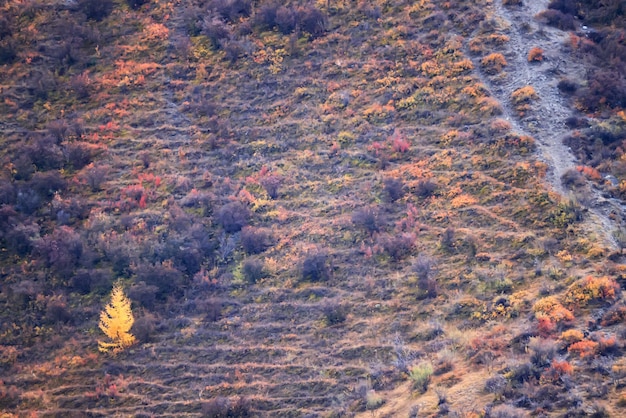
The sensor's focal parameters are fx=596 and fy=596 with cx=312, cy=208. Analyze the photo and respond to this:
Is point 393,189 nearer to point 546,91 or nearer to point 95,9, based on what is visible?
point 546,91

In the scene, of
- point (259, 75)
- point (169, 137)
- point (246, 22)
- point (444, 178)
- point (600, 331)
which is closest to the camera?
point (600, 331)

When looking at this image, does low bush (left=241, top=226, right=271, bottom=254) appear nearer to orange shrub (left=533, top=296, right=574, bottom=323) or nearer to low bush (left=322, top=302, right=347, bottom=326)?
low bush (left=322, top=302, right=347, bottom=326)

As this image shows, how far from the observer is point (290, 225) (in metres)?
26.7

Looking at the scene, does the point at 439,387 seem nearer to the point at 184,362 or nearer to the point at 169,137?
the point at 184,362

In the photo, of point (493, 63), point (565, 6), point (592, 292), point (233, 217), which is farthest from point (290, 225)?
point (565, 6)

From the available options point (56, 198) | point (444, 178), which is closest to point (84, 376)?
point (56, 198)

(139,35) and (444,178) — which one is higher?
(139,35)

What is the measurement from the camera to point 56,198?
28.2 meters

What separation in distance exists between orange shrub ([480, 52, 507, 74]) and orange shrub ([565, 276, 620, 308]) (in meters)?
14.1

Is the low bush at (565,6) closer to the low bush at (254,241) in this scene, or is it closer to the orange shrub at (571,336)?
the low bush at (254,241)

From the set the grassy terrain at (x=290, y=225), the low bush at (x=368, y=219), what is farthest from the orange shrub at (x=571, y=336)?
the low bush at (x=368, y=219)

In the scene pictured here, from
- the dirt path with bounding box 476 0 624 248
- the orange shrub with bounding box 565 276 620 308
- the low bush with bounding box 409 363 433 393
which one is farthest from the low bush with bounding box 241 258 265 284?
the dirt path with bounding box 476 0 624 248

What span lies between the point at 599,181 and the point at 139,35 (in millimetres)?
27295

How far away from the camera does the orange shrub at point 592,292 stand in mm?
19281
